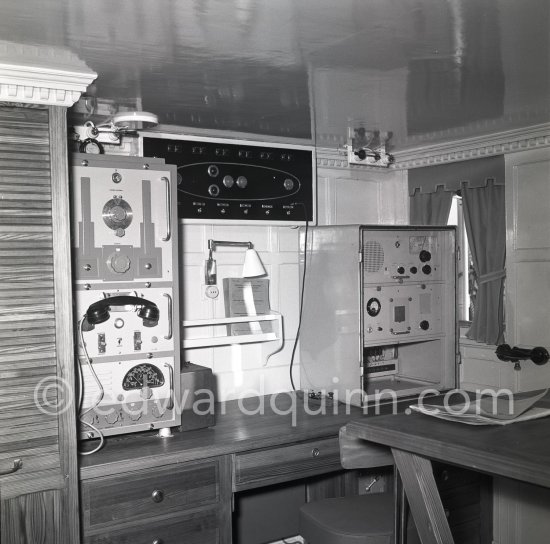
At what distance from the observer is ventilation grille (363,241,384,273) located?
3.70 m

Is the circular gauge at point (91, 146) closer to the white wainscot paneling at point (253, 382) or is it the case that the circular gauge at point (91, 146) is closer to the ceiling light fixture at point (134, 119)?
the ceiling light fixture at point (134, 119)

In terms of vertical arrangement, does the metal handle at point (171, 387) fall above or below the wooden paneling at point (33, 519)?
above

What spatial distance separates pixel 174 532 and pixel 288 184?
82.3 inches

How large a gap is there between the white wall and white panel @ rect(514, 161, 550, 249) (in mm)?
924

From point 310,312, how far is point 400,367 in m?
0.69

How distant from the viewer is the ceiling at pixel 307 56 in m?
2.00

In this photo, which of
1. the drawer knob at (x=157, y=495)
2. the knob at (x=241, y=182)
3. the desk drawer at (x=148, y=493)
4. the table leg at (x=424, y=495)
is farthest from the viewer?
the knob at (x=241, y=182)

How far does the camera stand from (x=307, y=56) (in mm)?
2432

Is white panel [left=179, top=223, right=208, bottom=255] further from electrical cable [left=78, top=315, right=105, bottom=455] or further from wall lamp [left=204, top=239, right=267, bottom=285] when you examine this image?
electrical cable [left=78, top=315, right=105, bottom=455]

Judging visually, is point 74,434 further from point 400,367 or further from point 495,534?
point 495,534

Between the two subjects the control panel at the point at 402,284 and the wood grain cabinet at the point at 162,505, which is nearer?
the wood grain cabinet at the point at 162,505

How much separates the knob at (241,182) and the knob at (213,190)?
5.7 inches

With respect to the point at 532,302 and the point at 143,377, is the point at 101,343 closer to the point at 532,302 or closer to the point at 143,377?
the point at 143,377

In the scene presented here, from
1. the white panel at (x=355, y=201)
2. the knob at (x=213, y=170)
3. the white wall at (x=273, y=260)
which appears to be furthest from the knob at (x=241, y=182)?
the white panel at (x=355, y=201)
